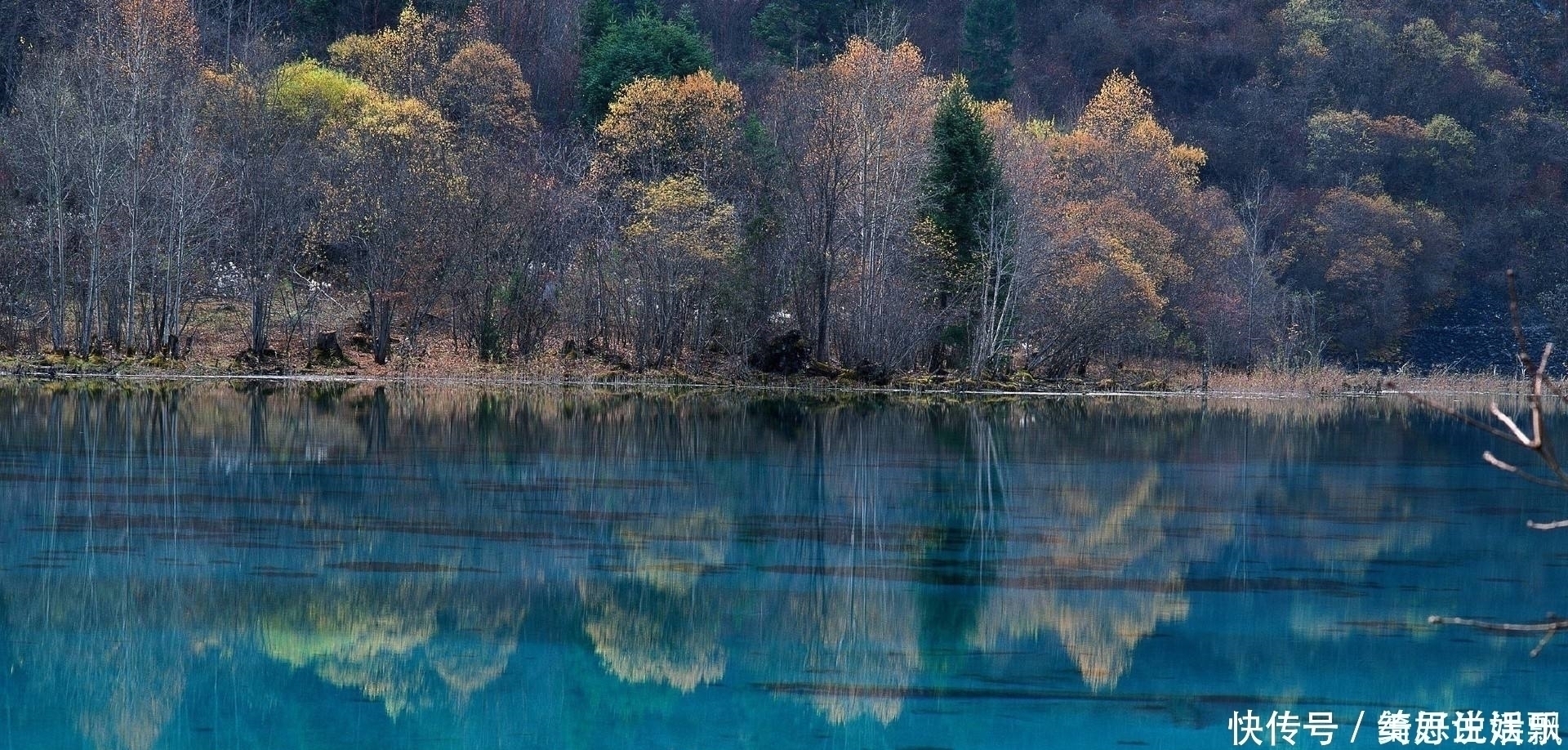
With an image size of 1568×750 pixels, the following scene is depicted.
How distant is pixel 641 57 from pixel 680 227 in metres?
17.5

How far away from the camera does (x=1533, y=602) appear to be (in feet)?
53.6

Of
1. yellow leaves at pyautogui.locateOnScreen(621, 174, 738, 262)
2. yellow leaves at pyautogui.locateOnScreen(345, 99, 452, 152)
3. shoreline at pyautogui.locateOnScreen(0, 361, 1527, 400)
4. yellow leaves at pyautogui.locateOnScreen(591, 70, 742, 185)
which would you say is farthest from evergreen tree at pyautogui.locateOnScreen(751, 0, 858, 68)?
shoreline at pyautogui.locateOnScreen(0, 361, 1527, 400)

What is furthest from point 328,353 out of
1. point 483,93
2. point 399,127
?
point 483,93

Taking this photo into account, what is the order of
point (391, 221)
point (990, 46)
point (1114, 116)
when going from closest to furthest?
point (391, 221)
point (1114, 116)
point (990, 46)

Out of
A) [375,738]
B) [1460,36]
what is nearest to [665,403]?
[375,738]

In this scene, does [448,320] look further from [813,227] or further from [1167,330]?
[1167,330]

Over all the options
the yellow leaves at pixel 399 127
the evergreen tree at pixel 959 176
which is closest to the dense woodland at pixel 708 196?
the evergreen tree at pixel 959 176

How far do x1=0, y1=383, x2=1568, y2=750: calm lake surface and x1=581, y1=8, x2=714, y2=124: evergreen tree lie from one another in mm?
39953

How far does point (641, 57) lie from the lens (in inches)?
2665

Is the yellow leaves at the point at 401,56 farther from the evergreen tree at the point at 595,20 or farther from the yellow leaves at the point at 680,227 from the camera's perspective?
the yellow leaves at the point at 680,227

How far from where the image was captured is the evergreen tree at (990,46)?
3413 inches

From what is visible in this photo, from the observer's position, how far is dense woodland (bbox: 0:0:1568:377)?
167 feet

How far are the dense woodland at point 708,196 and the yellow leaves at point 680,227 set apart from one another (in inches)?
5.3

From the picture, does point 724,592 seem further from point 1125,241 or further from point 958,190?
point 1125,241
